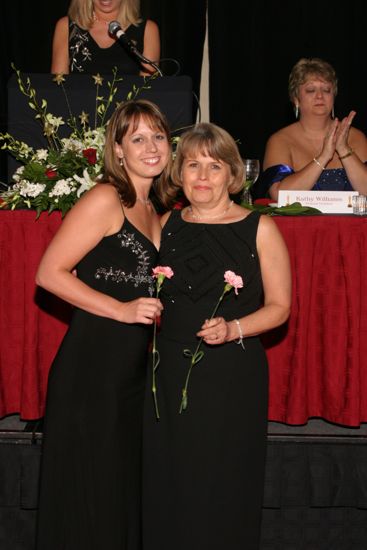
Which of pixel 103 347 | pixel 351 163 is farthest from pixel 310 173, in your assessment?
pixel 103 347

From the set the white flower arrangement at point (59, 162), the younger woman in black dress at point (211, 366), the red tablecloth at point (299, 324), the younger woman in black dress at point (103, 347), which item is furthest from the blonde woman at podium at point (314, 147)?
the younger woman in black dress at point (103, 347)

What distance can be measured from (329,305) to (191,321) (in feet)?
2.74

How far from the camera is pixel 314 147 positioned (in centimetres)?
424

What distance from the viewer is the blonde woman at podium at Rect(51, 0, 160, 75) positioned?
12.4 feet

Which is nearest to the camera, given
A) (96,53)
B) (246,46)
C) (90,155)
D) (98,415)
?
(98,415)

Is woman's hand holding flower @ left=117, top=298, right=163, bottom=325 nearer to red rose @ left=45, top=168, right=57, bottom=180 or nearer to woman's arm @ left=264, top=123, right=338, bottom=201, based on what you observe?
red rose @ left=45, top=168, right=57, bottom=180

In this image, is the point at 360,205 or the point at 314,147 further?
the point at 314,147

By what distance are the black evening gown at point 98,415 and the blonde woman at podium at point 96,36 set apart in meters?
1.51

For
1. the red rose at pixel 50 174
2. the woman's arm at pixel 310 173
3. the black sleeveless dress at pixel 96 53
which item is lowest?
the red rose at pixel 50 174

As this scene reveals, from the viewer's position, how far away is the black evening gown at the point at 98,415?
254 centimetres

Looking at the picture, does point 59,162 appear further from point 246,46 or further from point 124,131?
point 246,46

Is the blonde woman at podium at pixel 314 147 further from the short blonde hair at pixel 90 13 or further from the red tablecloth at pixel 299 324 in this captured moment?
the short blonde hair at pixel 90 13

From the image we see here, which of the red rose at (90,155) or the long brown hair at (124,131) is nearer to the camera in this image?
the long brown hair at (124,131)

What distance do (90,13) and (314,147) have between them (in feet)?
4.21
